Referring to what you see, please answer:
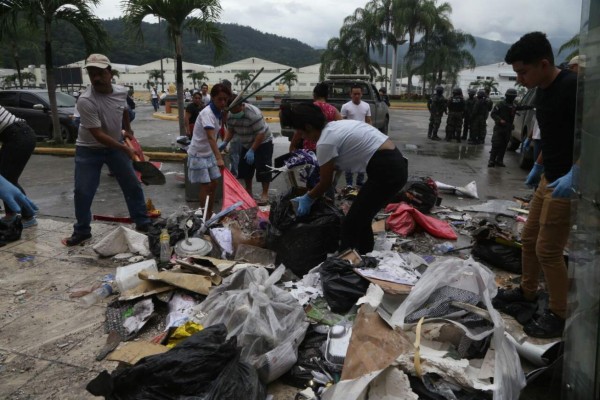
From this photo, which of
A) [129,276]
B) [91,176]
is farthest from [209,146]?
[129,276]

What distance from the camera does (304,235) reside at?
3650 millimetres

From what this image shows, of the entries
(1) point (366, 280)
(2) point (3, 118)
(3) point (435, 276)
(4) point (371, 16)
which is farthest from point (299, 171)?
(4) point (371, 16)

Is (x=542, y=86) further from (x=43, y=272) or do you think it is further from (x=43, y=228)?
(x=43, y=228)

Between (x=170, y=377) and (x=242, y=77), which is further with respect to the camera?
(x=242, y=77)

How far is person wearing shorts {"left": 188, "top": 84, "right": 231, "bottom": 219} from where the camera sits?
16.0 feet

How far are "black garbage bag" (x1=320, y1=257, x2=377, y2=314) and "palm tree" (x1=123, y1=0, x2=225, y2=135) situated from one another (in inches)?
320

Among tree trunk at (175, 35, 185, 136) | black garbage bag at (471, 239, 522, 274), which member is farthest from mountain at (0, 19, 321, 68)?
black garbage bag at (471, 239, 522, 274)

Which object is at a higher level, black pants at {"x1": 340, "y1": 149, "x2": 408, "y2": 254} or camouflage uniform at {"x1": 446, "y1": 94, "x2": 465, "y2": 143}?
camouflage uniform at {"x1": 446, "y1": 94, "x2": 465, "y2": 143}

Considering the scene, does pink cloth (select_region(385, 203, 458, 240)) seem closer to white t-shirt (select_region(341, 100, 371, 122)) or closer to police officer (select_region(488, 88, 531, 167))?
white t-shirt (select_region(341, 100, 371, 122))

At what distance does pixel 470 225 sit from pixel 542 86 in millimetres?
2673

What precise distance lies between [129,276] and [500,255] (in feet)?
10.2

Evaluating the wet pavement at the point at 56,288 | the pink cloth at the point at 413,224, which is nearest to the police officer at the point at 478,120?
the wet pavement at the point at 56,288

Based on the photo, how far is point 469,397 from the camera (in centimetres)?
208

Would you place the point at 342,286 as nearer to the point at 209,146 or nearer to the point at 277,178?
the point at 209,146
